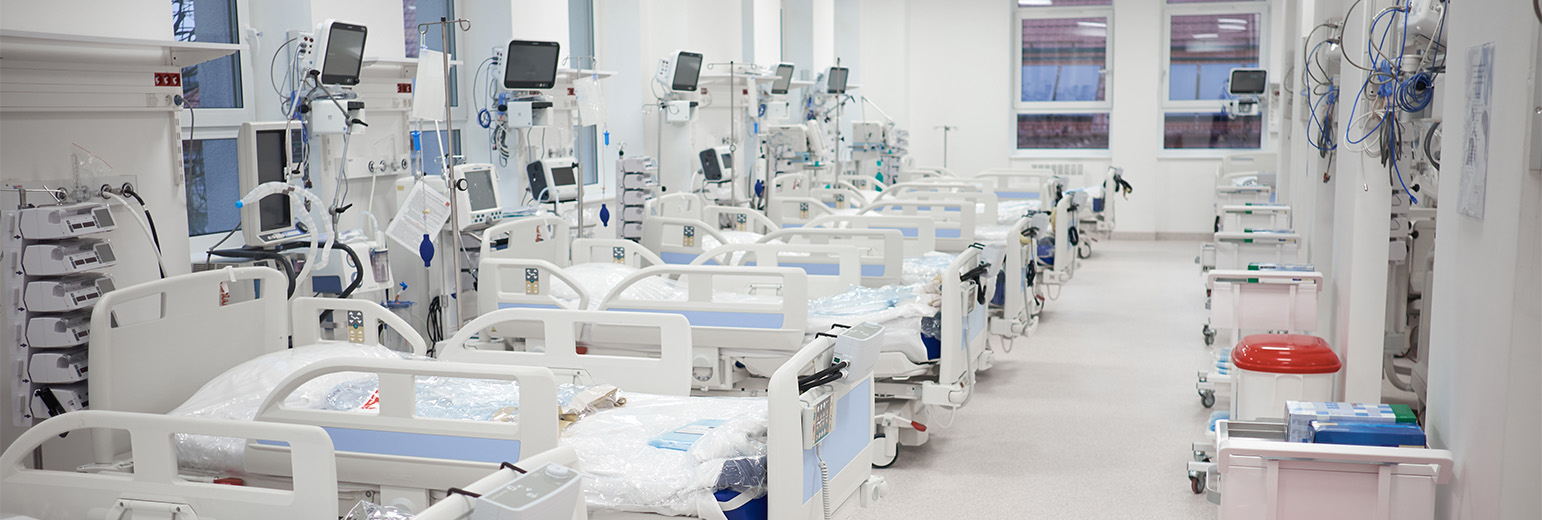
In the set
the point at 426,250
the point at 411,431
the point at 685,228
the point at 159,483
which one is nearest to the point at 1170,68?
the point at 685,228

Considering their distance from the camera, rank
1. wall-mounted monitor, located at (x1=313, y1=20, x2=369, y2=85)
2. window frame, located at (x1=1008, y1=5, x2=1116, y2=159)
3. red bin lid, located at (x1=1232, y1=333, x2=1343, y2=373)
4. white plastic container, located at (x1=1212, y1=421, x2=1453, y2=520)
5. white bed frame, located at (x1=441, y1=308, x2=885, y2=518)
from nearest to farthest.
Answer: white plastic container, located at (x1=1212, y1=421, x2=1453, y2=520)
white bed frame, located at (x1=441, y1=308, x2=885, y2=518)
red bin lid, located at (x1=1232, y1=333, x2=1343, y2=373)
wall-mounted monitor, located at (x1=313, y1=20, x2=369, y2=85)
window frame, located at (x1=1008, y1=5, x2=1116, y2=159)

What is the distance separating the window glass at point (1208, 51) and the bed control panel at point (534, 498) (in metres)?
11.7

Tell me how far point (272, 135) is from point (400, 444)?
197 cm

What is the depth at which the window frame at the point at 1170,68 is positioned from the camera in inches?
476

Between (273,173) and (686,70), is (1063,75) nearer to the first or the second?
(686,70)

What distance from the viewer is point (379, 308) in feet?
11.6

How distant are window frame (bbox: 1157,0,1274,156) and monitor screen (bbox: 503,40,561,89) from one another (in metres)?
8.33

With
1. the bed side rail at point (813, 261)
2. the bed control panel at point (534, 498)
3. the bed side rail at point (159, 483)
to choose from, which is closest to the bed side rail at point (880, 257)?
the bed side rail at point (813, 261)

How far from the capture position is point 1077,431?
5.20 m

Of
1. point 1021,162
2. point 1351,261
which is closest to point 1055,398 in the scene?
point 1351,261

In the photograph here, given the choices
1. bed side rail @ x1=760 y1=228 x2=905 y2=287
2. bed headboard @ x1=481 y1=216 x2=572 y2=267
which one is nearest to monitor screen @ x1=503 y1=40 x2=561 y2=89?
bed headboard @ x1=481 y1=216 x2=572 y2=267

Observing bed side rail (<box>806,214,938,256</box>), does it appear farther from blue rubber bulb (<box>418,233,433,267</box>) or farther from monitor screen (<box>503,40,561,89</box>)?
blue rubber bulb (<box>418,233,433,267</box>)

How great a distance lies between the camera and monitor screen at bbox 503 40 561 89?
5.73 m

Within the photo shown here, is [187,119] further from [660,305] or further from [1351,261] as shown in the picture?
[1351,261]
